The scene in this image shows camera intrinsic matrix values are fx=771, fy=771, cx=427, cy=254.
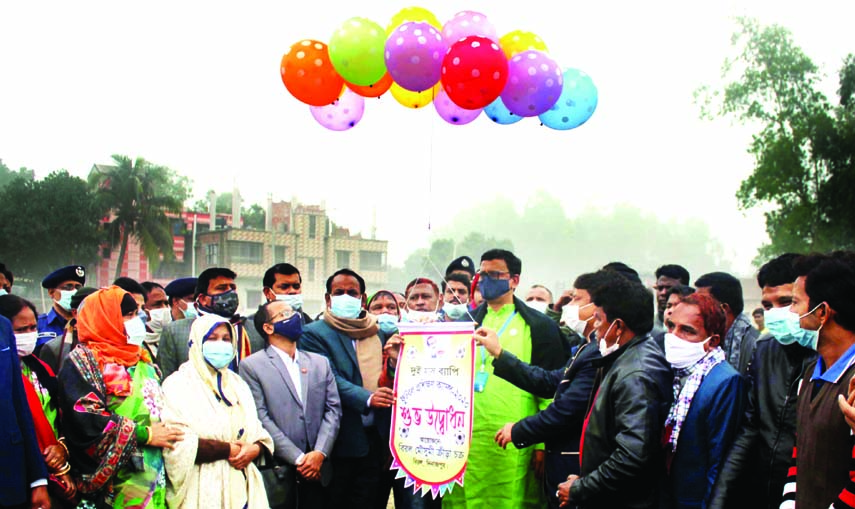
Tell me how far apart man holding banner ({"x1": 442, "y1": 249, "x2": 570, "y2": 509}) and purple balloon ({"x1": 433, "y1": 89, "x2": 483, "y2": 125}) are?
7.51ft

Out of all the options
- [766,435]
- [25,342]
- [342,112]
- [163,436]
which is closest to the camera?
[766,435]

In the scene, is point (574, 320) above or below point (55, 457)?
above

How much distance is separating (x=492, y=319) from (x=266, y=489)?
83.3 inches

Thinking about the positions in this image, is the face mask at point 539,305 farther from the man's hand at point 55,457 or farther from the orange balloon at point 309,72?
the man's hand at point 55,457

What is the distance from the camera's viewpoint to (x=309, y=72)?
7184mm

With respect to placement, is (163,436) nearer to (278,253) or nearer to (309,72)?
(309,72)

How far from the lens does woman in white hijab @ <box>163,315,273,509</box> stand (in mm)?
4775

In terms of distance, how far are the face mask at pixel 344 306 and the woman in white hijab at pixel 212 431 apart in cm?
113

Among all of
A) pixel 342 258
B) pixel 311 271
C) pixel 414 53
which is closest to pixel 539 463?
pixel 414 53

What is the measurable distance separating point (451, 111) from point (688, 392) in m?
4.45

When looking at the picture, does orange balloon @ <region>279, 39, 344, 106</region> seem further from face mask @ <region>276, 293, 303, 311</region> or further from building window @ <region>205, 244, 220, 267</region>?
building window @ <region>205, 244, 220, 267</region>

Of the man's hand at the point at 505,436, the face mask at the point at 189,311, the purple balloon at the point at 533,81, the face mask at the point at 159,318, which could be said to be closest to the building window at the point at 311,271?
the face mask at the point at 159,318

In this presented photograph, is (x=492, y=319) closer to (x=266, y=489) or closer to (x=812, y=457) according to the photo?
(x=266, y=489)

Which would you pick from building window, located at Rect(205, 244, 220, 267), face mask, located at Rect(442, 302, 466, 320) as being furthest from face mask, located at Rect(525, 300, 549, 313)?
building window, located at Rect(205, 244, 220, 267)
